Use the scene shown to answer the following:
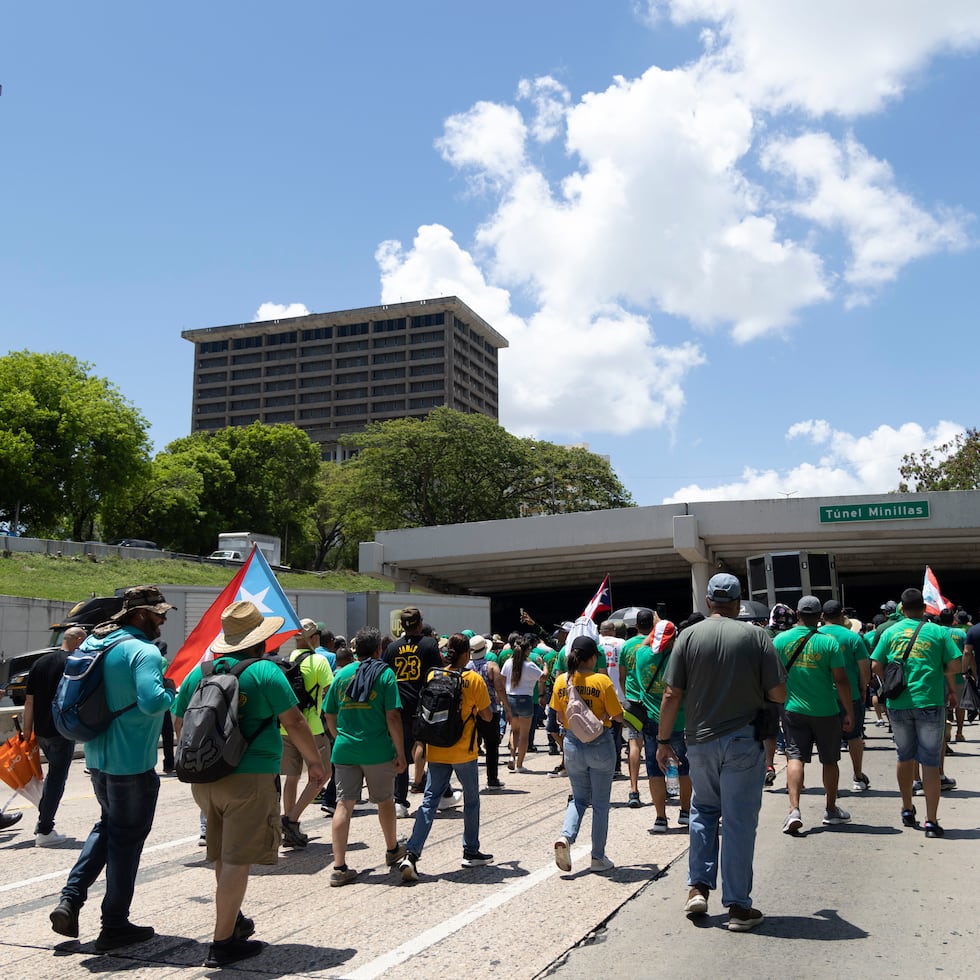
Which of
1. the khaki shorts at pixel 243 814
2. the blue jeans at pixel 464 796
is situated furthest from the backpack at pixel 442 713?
the khaki shorts at pixel 243 814

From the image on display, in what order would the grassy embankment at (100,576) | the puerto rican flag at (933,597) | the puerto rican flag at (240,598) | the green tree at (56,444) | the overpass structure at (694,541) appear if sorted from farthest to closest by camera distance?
the green tree at (56,444) → the overpass structure at (694,541) → the grassy embankment at (100,576) → the puerto rican flag at (933,597) → the puerto rican flag at (240,598)

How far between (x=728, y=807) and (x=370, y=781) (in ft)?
8.30

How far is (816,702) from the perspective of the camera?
8055 mm

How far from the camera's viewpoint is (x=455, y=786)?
11.6 metres

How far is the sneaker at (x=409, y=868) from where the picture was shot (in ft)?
20.8

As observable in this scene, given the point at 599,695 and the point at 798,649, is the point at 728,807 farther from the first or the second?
the point at 798,649

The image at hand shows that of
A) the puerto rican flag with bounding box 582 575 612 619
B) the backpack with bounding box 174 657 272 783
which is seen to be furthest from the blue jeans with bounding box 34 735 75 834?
the puerto rican flag with bounding box 582 575 612 619

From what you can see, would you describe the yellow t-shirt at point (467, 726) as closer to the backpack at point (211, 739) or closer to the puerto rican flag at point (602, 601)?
the backpack at point (211, 739)

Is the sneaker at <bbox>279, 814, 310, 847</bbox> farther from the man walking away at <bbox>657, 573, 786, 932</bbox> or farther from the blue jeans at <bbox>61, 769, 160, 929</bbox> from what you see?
the man walking away at <bbox>657, 573, 786, 932</bbox>

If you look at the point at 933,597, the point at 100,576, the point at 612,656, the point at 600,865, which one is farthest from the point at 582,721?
the point at 100,576

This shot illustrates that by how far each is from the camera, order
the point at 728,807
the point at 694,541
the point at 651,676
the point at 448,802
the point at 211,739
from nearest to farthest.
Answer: the point at 211,739 < the point at 728,807 < the point at 651,676 < the point at 448,802 < the point at 694,541

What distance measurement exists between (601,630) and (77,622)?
6.25 metres

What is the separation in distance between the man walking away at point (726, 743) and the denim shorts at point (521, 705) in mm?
7079

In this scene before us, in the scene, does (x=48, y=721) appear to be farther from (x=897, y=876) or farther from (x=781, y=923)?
(x=897, y=876)
